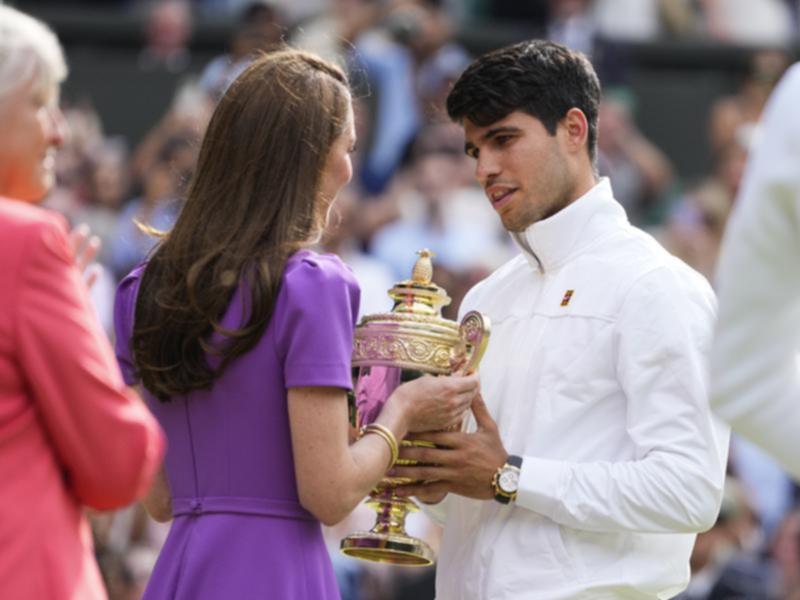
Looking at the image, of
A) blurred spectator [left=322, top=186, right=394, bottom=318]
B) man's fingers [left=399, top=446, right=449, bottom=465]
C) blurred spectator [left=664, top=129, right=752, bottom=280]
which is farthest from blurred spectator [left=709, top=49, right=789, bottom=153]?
man's fingers [left=399, top=446, right=449, bottom=465]

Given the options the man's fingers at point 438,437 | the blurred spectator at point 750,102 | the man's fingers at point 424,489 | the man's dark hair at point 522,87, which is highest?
the man's dark hair at point 522,87

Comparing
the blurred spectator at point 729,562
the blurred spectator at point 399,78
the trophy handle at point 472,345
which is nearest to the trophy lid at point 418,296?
the trophy handle at point 472,345

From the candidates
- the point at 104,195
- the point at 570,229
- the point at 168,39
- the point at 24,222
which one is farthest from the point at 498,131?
the point at 168,39

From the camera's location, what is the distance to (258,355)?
371cm

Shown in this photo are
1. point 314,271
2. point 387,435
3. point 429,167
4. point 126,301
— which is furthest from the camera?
point 429,167

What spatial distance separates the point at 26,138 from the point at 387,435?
1.07 meters

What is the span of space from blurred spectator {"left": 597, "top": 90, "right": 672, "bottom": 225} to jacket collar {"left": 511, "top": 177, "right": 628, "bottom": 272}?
19.9 feet

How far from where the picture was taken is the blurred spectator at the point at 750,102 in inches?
430

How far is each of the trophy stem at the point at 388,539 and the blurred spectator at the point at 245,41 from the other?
18.8ft

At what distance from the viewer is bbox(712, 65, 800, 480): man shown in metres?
2.64

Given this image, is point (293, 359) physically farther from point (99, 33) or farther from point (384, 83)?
point (99, 33)

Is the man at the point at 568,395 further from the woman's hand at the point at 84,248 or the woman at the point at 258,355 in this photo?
the woman's hand at the point at 84,248

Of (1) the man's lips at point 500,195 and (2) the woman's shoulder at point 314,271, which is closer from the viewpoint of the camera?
(2) the woman's shoulder at point 314,271

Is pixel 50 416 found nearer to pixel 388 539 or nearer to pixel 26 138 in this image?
pixel 26 138
